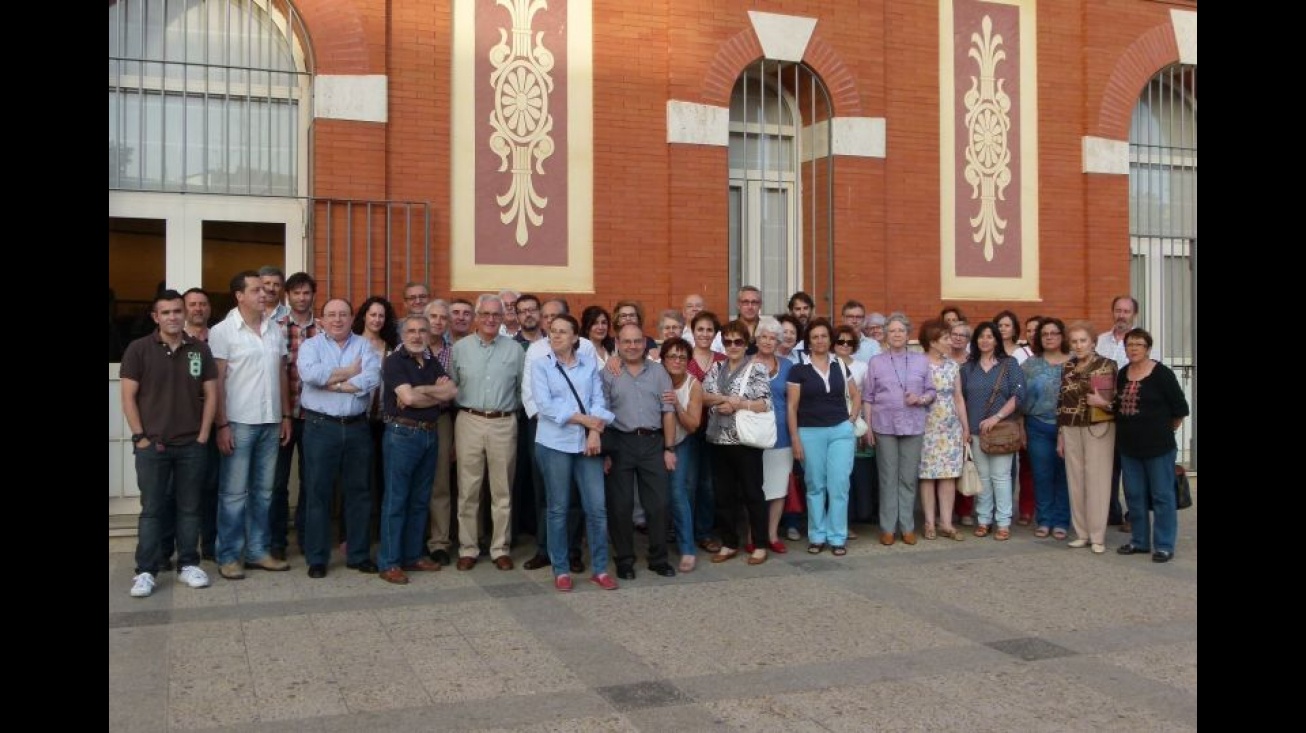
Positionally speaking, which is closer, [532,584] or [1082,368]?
[532,584]

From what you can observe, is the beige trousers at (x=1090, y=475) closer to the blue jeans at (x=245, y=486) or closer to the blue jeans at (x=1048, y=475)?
the blue jeans at (x=1048, y=475)

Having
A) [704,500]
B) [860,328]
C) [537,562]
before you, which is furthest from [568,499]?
[860,328]

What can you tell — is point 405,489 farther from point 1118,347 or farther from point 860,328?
point 1118,347

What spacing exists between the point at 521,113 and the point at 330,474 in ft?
14.0

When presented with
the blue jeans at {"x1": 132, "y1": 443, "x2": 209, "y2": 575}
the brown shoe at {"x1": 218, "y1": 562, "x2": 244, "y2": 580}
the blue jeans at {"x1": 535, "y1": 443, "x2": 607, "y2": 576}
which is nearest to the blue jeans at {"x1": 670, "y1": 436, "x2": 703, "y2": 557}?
the blue jeans at {"x1": 535, "y1": 443, "x2": 607, "y2": 576}

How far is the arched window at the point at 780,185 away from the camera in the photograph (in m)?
11.5

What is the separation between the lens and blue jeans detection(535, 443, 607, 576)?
7332 mm

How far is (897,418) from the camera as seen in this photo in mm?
8703

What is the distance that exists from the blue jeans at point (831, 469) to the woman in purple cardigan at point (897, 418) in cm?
40

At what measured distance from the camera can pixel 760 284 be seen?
11.6 metres

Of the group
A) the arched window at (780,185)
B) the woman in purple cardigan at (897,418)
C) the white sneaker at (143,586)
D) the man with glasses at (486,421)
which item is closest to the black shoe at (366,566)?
the man with glasses at (486,421)

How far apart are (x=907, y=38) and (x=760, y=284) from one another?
311cm
